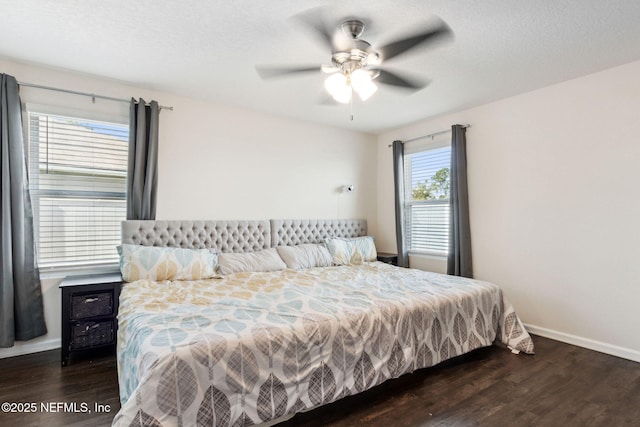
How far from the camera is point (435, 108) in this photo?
4.26m

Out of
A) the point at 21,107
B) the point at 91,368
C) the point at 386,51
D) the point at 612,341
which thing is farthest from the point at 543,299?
the point at 21,107

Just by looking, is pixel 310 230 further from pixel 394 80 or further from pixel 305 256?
pixel 394 80

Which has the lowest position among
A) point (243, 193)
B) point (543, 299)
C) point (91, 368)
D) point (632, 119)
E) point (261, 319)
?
point (91, 368)

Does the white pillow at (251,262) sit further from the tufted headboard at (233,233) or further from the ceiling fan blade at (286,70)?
the ceiling fan blade at (286,70)

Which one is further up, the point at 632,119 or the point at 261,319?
the point at 632,119

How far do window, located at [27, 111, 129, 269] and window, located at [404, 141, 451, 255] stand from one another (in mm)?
3844

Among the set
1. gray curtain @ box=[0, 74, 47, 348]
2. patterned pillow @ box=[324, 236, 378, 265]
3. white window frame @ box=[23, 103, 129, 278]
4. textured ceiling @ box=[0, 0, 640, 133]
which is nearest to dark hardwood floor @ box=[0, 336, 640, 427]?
gray curtain @ box=[0, 74, 47, 348]

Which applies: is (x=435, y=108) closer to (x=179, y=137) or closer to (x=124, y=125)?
(x=179, y=137)

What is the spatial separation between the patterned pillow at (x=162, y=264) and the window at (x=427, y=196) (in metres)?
3.05

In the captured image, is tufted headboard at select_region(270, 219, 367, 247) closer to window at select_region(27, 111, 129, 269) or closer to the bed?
the bed

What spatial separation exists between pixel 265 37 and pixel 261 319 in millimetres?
2084

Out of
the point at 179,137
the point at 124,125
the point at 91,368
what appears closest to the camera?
the point at 91,368

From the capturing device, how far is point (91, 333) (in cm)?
291

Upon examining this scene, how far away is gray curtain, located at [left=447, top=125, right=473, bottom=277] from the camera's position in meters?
4.19
